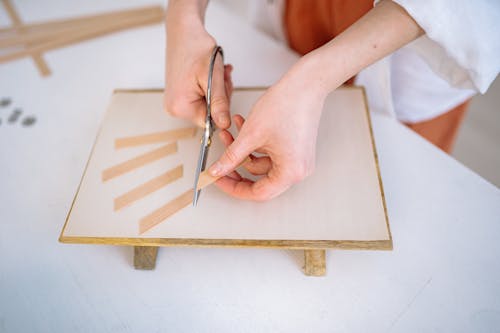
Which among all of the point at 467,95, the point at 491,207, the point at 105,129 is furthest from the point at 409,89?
the point at 105,129

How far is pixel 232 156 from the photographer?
0.60 metres

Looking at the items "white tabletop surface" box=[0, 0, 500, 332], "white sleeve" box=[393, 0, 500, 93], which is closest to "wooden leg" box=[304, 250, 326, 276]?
"white tabletop surface" box=[0, 0, 500, 332]

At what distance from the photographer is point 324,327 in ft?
1.99

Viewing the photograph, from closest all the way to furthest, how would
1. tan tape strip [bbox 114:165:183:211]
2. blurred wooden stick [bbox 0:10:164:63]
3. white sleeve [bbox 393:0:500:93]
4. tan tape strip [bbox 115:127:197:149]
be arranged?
1. white sleeve [bbox 393:0:500:93]
2. tan tape strip [bbox 114:165:183:211]
3. tan tape strip [bbox 115:127:197:149]
4. blurred wooden stick [bbox 0:10:164:63]

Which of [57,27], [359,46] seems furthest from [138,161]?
[57,27]

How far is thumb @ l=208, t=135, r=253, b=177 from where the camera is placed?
0.60 metres

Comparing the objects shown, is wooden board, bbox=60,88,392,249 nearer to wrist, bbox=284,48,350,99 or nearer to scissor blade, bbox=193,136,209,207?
scissor blade, bbox=193,136,209,207

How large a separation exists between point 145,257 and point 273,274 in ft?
0.76

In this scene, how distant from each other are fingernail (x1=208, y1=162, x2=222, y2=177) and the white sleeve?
0.38 m

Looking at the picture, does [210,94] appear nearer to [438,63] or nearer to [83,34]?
[438,63]

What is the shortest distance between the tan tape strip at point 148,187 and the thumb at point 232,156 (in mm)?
125

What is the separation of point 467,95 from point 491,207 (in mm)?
324

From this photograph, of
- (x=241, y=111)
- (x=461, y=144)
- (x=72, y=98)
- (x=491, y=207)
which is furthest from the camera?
(x=461, y=144)

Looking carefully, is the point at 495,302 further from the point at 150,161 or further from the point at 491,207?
the point at 150,161
